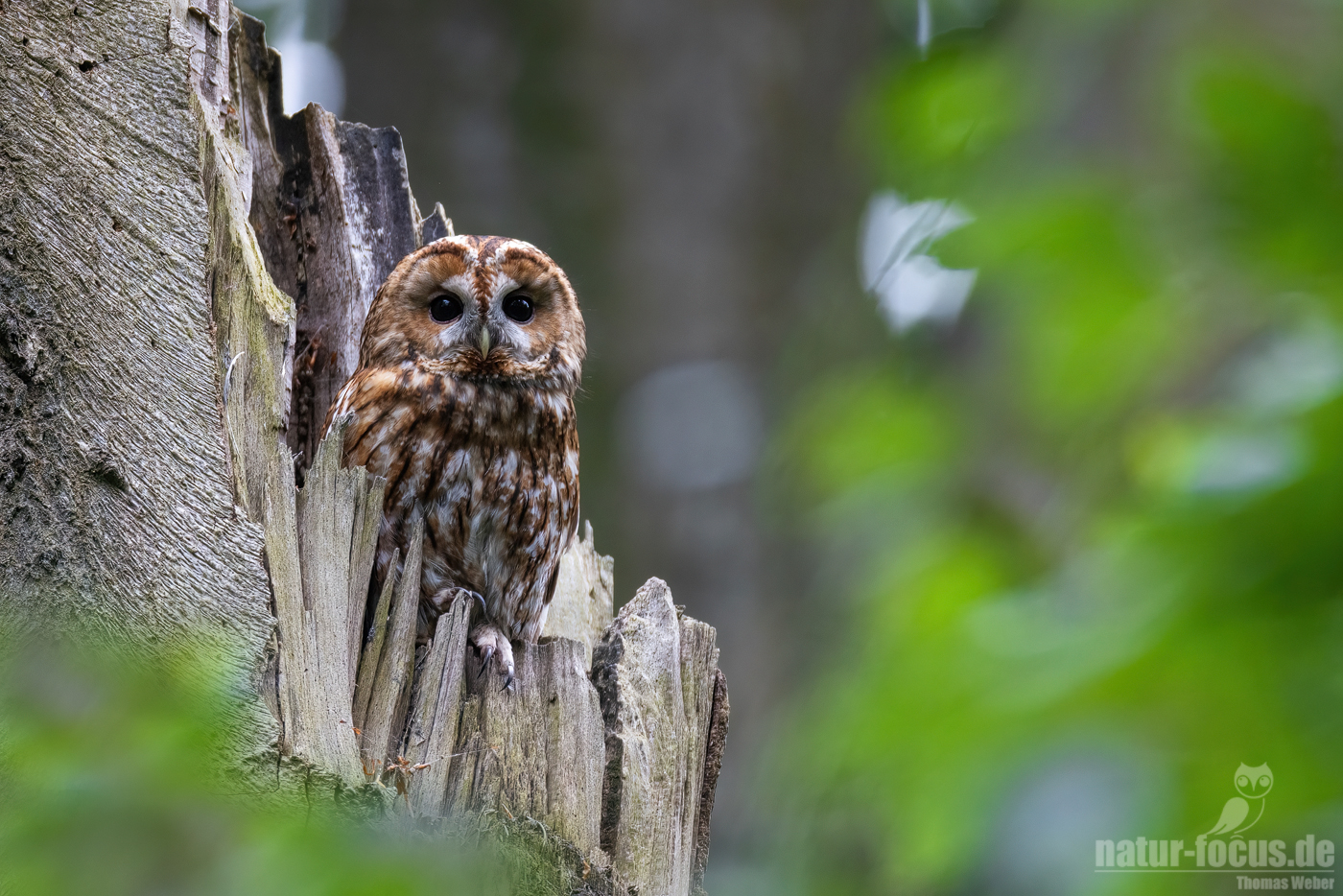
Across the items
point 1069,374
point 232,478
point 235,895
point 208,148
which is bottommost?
point 235,895

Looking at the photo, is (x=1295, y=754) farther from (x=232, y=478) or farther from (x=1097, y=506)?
(x=232, y=478)

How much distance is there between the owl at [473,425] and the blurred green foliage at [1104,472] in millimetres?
1478

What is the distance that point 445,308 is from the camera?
301cm

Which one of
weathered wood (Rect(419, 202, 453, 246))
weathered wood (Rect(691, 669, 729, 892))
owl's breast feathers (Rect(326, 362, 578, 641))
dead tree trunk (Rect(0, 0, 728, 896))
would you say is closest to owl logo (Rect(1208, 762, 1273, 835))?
dead tree trunk (Rect(0, 0, 728, 896))

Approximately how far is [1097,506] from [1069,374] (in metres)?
0.53

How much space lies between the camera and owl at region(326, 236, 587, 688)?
2.75m

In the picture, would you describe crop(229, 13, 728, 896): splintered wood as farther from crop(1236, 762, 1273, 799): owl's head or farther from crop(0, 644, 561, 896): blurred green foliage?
crop(1236, 762, 1273, 799): owl's head

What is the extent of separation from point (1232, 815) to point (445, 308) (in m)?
2.52

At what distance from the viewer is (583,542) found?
3.48 metres

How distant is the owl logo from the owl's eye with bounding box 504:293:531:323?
99.9 inches

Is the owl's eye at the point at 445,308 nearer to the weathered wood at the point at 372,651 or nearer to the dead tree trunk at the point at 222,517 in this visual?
the dead tree trunk at the point at 222,517

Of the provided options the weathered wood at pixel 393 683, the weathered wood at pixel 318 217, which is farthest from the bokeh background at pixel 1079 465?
the weathered wood at pixel 318 217

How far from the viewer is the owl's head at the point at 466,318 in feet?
9.62

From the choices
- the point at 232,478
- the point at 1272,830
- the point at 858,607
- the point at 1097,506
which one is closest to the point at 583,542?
the point at 232,478
